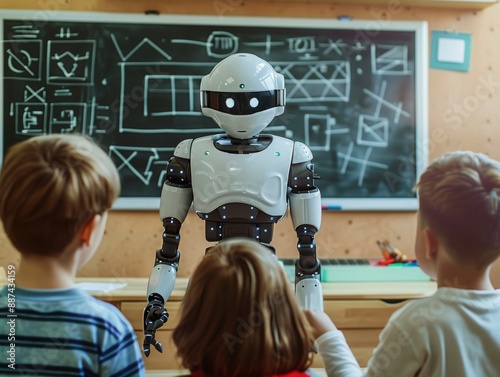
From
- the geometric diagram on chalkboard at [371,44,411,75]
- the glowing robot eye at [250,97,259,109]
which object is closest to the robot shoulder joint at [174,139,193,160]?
the glowing robot eye at [250,97,259,109]

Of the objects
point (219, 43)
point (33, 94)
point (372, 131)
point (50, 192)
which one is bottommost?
point (50, 192)

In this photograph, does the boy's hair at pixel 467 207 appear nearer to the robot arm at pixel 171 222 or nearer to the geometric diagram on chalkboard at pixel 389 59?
the robot arm at pixel 171 222

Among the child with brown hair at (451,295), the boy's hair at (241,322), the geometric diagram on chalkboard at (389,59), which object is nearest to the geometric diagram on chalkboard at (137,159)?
the geometric diagram on chalkboard at (389,59)

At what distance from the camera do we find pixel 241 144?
1.98m

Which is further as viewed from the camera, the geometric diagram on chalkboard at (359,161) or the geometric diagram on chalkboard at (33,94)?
the geometric diagram on chalkboard at (359,161)

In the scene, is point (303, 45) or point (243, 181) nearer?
point (243, 181)

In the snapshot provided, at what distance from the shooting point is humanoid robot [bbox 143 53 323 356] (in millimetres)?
1904

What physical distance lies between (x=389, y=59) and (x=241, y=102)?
1729 mm

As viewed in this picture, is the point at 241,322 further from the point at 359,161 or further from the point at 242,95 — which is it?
the point at 359,161

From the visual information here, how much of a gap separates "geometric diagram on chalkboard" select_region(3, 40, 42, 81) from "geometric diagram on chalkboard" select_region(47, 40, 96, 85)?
62mm

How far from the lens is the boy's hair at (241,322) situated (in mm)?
994

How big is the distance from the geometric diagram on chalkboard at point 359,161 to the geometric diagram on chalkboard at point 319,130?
0.30 feet

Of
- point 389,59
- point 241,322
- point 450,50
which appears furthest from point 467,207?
point 450,50

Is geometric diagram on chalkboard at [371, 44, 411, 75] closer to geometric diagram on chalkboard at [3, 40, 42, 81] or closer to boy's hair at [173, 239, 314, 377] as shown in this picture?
geometric diagram on chalkboard at [3, 40, 42, 81]
